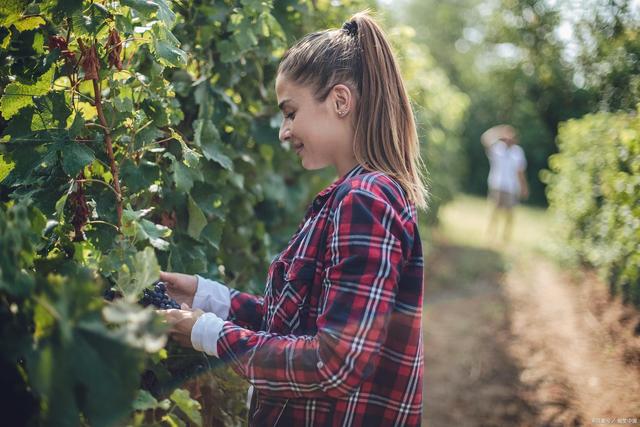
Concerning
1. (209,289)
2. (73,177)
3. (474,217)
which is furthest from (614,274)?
(474,217)

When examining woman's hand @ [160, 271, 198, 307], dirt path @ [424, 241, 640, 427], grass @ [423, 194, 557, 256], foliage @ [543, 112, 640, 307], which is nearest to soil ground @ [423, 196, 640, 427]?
dirt path @ [424, 241, 640, 427]

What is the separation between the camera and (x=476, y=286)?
324 inches

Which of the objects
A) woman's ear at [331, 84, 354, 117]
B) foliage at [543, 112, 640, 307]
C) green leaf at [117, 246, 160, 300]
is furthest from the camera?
foliage at [543, 112, 640, 307]

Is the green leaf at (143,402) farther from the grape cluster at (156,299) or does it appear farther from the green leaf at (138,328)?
the green leaf at (138,328)

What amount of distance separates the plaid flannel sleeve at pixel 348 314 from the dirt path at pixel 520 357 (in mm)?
2890

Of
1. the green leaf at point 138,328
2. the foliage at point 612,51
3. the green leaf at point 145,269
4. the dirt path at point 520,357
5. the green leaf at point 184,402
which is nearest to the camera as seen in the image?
the green leaf at point 138,328

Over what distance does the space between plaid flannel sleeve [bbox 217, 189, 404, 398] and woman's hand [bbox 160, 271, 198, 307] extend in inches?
19.7

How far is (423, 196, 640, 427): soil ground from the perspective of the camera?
4.04 m

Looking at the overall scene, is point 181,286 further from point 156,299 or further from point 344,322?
point 344,322

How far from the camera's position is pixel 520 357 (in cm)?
531

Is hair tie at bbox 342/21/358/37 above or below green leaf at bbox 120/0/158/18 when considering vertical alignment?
above

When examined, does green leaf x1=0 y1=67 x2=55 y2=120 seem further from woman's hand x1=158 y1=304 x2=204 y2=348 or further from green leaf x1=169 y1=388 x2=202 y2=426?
green leaf x1=169 y1=388 x2=202 y2=426

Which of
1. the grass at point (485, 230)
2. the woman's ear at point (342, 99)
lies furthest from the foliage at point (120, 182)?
the grass at point (485, 230)

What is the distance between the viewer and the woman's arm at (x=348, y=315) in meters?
1.34
